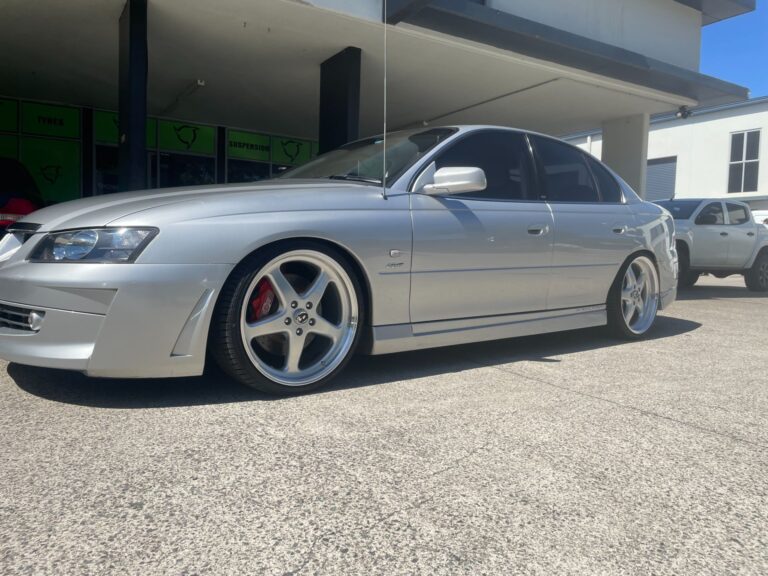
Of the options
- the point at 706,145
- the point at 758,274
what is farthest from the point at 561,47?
the point at 706,145

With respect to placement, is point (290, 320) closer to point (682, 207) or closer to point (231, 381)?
point (231, 381)

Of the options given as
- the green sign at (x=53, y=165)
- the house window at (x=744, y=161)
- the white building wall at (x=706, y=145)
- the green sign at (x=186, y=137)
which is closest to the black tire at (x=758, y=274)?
the green sign at (x=186, y=137)

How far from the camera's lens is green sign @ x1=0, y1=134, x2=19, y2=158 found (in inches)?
429

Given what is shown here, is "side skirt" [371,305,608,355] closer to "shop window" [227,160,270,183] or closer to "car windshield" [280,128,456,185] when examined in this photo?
"car windshield" [280,128,456,185]

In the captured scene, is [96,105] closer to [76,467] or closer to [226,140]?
[226,140]

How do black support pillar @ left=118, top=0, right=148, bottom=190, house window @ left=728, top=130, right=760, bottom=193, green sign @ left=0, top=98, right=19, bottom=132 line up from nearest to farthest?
1. black support pillar @ left=118, top=0, right=148, bottom=190
2. green sign @ left=0, top=98, right=19, bottom=132
3. house window @ left=728, top=130, right=760, bottom=193

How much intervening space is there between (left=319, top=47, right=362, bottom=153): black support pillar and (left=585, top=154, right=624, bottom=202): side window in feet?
12.7

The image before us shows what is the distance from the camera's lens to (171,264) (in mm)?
2531

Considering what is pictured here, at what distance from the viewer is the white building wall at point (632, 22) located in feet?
27.7

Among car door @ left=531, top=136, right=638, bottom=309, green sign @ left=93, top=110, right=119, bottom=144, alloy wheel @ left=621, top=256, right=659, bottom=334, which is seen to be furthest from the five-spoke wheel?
green sign @ left=93, top=110, right=119, bottom=144

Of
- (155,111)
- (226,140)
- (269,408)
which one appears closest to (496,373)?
(269,408)

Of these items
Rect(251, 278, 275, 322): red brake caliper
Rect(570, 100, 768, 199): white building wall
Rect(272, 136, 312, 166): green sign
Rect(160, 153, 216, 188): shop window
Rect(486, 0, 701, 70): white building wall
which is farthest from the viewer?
Rect(570, 100, 768, 199): white building wall

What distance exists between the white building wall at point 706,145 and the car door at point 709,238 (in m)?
15.0

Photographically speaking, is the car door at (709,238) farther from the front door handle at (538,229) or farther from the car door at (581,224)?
the front door handle at (538,229)
